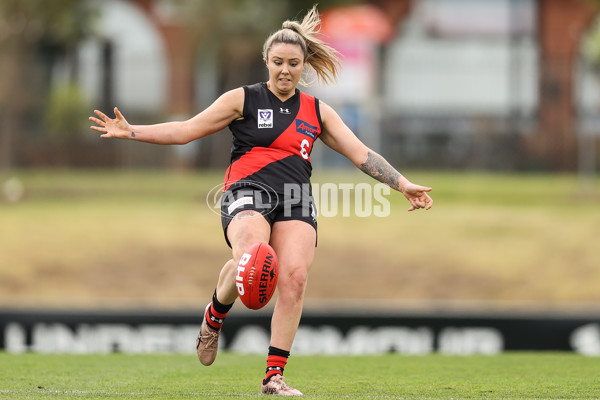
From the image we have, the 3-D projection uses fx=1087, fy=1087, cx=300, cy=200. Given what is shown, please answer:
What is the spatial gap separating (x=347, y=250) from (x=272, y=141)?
36.0ft

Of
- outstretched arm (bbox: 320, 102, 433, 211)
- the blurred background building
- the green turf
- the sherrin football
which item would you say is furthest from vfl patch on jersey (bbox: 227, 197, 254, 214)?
the blurred background building

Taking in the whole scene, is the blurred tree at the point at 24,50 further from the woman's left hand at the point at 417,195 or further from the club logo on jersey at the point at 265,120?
the woman's left hand at the point at 417,195

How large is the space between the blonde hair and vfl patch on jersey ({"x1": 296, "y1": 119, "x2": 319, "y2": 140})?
41 cm

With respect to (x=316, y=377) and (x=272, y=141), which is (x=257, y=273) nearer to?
(x=272, y=141)

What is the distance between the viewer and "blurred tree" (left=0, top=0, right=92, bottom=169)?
2205cm

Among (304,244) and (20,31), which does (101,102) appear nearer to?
(20,31)

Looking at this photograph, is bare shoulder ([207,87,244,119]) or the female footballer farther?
bare shoulder ([207,87,244,119])

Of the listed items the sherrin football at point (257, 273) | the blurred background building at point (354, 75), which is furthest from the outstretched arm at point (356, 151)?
the blurred background building at point (354, 75)

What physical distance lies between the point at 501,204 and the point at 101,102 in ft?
34.7

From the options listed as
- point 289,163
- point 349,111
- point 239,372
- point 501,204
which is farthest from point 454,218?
point 289,163

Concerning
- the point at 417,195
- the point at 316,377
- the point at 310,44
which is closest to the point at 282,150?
the point at 310,44

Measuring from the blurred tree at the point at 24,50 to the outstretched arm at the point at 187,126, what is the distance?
1623cm

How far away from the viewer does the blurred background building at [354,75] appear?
21.7 metres

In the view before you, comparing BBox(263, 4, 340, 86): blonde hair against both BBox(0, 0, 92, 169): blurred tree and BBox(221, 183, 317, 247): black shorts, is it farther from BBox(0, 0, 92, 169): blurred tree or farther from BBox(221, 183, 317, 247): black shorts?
BBox(0, 0, 92, 169): blurred tree
